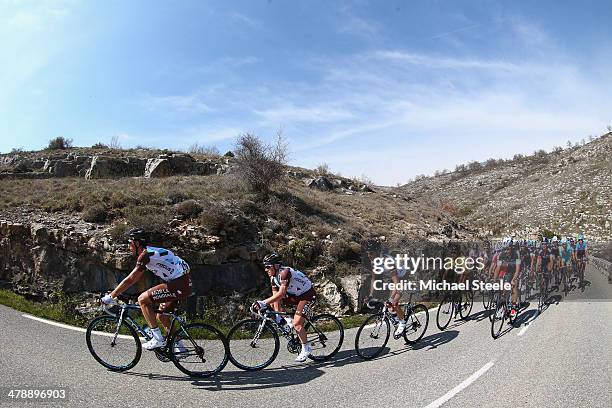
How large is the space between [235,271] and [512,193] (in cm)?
5300

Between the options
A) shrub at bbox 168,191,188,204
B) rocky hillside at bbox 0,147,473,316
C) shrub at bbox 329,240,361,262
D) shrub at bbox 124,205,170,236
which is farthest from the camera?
shrub at bbox 168,191,188,204

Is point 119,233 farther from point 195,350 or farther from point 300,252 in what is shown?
point 195,350

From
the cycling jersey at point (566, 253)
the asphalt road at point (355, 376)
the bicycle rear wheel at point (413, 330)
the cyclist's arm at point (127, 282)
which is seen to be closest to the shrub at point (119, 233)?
the asphalt road at point (355, 376)

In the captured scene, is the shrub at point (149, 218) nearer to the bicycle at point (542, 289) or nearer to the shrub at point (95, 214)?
the shrub at point (95, 214)

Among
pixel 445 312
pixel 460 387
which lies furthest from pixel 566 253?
pixel 460 387

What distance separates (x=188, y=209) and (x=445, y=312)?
9.29 meters

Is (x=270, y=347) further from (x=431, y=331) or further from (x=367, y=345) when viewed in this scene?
(x=431, y=331)

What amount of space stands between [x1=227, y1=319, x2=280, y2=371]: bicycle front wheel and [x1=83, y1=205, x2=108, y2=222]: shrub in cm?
854

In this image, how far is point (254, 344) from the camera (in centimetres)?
629

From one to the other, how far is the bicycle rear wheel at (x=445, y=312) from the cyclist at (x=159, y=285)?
626 cm

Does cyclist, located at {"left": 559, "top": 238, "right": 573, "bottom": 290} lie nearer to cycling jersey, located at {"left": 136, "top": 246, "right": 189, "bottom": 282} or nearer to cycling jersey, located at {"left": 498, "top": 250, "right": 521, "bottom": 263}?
cycling jersey, located at {"left": 498, "top": 250, "right": 521, "bottom": 263}

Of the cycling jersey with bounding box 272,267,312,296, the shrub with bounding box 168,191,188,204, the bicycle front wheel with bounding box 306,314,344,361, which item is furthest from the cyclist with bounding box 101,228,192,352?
the shrub with bounding box 168,191,188,204

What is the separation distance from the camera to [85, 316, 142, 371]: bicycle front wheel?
5812 mm

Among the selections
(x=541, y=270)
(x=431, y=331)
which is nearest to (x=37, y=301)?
(x=431, y=331)
